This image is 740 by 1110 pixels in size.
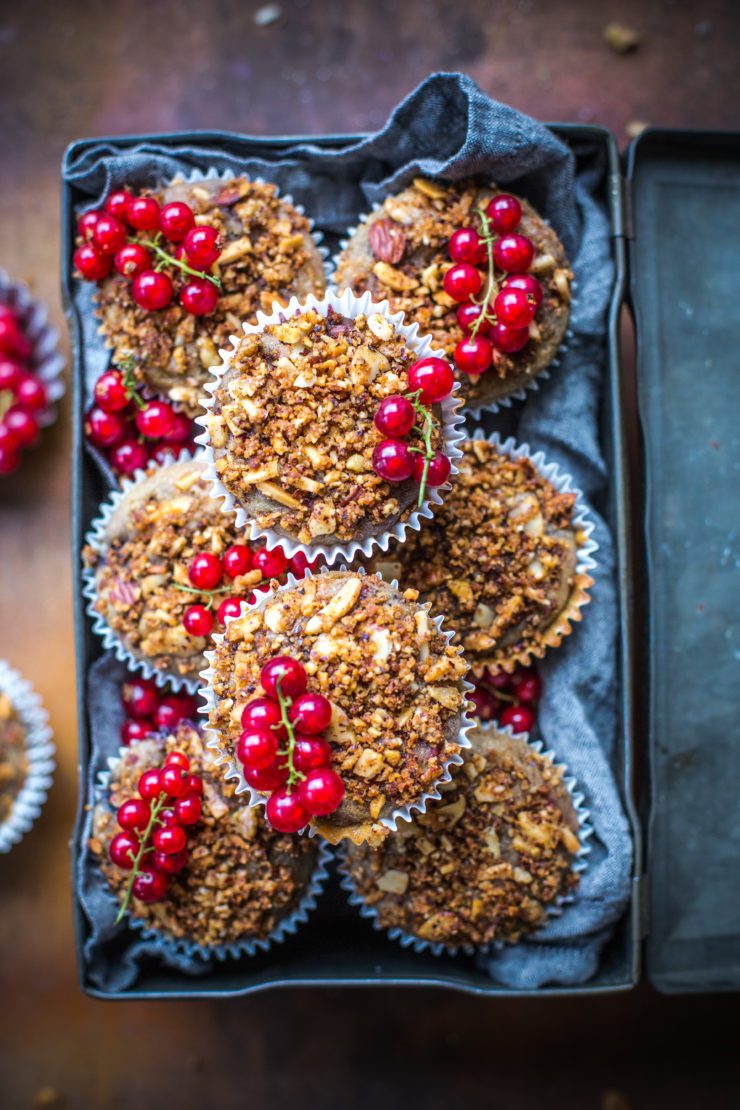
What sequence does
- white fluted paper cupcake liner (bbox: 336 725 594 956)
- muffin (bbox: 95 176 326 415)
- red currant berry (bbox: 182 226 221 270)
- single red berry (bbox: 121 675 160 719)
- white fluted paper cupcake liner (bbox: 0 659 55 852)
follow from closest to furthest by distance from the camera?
red currant berry (bbox: 182 226 221 270)
muffin (bbox: 95 176 326 415)
white fluted paper cupcake liner (bbox: 336 725 594 956)
single red berry (bbox: 121 675 160 719)
white fluted paper cupcake liner (bbox: 0 659 55 852)

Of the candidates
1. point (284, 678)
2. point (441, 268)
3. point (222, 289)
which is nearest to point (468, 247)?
point (441, 268)

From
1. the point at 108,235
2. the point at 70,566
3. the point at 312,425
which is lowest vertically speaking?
the point at 70,566

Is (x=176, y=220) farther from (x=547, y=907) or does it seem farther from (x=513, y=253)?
(x=547, y=907)

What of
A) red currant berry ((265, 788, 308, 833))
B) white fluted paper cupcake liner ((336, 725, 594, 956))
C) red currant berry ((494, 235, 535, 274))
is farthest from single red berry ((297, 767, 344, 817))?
red currant berry ((494, 235, 535, 274))

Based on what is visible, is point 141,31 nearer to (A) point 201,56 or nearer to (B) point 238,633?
(A) point 201,56

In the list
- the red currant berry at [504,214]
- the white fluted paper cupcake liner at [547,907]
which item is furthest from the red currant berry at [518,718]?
the red currant berry at [504,214]

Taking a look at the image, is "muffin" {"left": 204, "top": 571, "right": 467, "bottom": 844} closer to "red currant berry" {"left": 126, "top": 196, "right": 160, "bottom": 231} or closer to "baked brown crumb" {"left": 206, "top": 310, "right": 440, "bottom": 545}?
"baked brown crumb" {"left": 206, "top": 310, "right": 440, "bottom": 545}

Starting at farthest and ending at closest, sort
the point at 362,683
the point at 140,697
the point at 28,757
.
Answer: the point at 28,757
the point at 140,697
the point at 362,683
